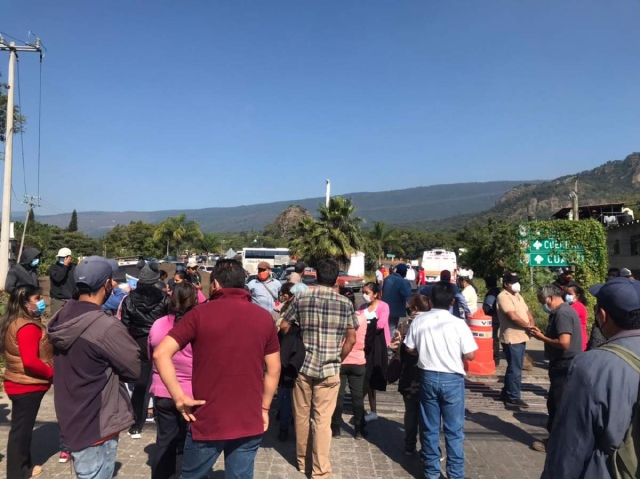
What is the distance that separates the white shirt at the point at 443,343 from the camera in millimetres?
3912

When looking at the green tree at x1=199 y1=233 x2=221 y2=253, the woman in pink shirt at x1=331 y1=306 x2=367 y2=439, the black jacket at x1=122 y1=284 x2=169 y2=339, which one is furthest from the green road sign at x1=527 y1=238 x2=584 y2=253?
the green tree at x1=199 y1=233 x2=221 y2=253

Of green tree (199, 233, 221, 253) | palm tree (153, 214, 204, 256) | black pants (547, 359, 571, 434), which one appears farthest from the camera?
green tree (199, 233, 221, 253)

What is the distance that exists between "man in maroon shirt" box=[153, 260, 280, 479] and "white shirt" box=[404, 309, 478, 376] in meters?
1.79

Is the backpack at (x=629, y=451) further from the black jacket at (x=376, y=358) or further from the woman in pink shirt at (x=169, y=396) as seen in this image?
the black jacket at (x=376, y=358)

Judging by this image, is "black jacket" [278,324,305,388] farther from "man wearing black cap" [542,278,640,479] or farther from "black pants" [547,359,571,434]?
"black pants" [547,359,571,434]

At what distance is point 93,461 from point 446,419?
279 cm

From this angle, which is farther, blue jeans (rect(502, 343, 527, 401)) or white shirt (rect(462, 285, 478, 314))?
white shirt (rect(462, 285, 478, 314))

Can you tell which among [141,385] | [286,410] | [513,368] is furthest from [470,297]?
[141,385]

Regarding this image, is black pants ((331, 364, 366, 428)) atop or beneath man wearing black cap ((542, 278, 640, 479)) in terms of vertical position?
beneath

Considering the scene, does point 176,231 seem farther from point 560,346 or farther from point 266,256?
point 560,346

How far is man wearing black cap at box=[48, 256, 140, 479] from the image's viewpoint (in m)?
2.58

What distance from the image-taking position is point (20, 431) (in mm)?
3701

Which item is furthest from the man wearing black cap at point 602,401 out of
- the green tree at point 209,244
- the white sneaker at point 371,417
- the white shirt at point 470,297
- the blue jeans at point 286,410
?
the green tree at point 209,244

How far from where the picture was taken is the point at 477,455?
4.73 m
